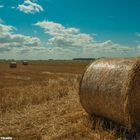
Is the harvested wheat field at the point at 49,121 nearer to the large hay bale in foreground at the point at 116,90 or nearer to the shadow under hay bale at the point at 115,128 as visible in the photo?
the shadow under hay bale at the point at 115,128

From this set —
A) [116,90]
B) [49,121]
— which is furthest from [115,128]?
[49,121]

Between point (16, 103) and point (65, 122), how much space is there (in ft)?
10.4

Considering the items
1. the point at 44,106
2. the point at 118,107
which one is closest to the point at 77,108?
the point at 44,106

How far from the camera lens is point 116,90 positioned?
23.1 feet

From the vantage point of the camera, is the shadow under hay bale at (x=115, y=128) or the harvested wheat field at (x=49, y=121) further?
the harvested wheat field at (x=49, y=121)

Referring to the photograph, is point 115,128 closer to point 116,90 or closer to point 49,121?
point 116,90

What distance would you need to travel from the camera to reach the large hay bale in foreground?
6836 millimetres

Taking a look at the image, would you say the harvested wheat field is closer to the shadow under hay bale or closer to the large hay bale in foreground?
the shadow under hay bale

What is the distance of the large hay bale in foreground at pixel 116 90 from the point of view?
684 centimetres

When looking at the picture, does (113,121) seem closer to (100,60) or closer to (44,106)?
(100,60)

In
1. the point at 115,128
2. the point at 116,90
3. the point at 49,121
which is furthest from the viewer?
the point at 49,121

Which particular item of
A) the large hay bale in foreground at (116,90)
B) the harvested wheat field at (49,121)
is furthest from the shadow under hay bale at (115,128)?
the large hay bale in foreground at (116,90)

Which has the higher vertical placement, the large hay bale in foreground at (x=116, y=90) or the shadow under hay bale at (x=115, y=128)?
the large hay bale in foreground at (x=116, y=90)

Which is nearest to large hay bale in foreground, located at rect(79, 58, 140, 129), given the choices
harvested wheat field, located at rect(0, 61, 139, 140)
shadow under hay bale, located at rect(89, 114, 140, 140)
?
shadow under hay bale, located at rect(89, 114, 140, 140)
